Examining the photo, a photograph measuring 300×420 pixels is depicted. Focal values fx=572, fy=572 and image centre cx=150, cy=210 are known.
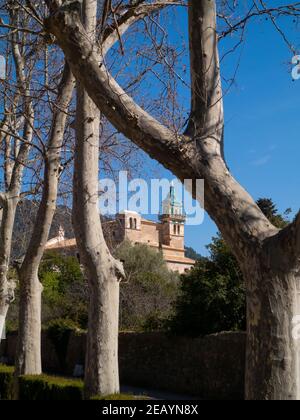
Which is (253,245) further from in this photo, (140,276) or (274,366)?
(140,276)

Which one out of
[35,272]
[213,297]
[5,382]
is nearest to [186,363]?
[213,297]

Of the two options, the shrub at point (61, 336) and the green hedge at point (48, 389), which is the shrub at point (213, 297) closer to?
the green hedge at point (48, 389)

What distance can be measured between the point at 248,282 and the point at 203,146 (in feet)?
3.95

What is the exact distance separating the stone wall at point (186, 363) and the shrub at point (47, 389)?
6.64 m

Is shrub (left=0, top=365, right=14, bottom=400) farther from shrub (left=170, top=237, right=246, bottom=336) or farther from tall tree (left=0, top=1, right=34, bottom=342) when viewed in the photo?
shrub (left=170, top=237, right=246, bottom=336)

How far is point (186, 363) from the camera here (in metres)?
18.0

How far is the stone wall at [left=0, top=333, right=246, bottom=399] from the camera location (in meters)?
15.8

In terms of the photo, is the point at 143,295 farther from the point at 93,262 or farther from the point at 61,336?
the point at 93,262

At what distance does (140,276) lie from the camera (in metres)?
31.4

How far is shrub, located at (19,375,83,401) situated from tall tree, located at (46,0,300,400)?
606 centimetres

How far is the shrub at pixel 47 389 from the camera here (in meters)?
9.69

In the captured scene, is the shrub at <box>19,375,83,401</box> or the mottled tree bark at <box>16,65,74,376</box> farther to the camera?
the mottled tree bark at <box>16,65,74,376</box>

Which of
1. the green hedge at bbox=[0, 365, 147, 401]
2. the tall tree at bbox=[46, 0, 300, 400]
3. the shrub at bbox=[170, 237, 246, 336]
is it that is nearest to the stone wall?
→ the shrub at bbox=[170, 237, 246, 336]
